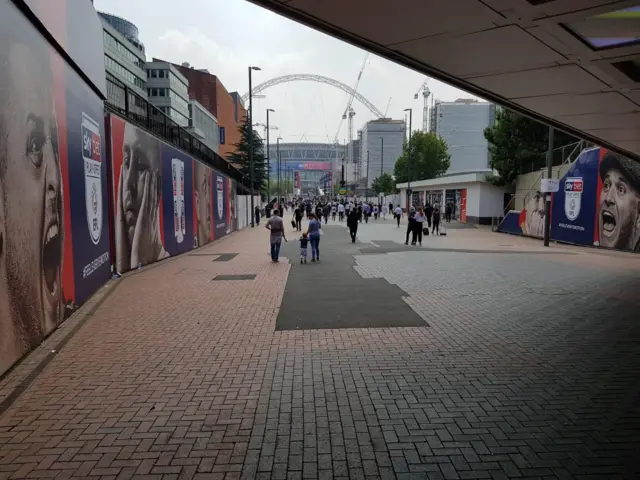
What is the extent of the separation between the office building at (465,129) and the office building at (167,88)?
55288 millimetres

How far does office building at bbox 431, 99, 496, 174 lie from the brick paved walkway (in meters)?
103

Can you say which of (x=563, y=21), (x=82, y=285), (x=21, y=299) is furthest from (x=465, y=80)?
(x=82, y=285)

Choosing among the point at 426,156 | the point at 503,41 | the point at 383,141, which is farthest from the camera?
the point at 383,141

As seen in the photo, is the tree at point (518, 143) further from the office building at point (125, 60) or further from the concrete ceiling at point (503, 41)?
the office building at point (125, 60)

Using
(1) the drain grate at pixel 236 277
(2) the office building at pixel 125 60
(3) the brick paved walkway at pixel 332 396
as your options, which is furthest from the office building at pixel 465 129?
(3) the brick paved walkway at pixel 332 396

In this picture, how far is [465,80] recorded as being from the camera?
6629 millimetres

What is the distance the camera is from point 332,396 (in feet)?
15.3

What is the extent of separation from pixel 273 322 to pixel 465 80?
4.63 metres

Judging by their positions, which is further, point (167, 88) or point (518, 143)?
point (167, 88)

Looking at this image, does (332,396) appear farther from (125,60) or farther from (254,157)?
(125,60)

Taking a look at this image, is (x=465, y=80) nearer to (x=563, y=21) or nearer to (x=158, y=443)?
(x=563, y=21)

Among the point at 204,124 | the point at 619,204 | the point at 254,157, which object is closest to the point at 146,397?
the point at 619,204

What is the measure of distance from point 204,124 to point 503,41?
85.5 meters

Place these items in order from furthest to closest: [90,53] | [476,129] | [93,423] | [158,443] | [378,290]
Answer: [476,129] → [378,290] → [90,53] → [93,423] → [158,443]
